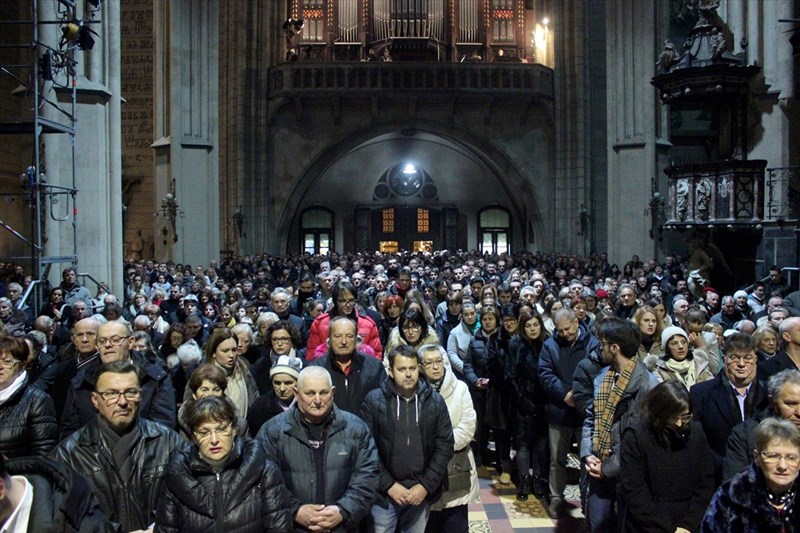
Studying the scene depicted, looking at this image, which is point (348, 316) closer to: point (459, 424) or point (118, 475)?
point (459, 424)

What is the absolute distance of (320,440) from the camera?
410cm

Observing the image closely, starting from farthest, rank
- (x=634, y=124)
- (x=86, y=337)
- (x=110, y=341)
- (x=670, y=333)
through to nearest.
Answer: (x=634, y=124)
(x=670, y=333)
(x=86, y=337)
(x=110, y=341)

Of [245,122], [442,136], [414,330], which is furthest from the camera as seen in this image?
[442,136]

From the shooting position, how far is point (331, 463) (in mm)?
4074

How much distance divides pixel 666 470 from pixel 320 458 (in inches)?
68.9

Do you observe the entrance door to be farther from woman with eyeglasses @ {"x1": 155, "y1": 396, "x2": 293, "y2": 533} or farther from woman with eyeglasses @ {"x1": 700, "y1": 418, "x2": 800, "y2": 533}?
woman with eyeglasses @ {"x1": 700, "y1": 418, "x2": 800, "y2": 533}

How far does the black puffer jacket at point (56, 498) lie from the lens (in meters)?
2.71

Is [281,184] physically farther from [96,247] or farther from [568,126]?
[96,247]

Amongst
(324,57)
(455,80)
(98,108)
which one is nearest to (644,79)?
(455,80)

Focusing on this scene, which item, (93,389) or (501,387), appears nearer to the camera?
(93,389)

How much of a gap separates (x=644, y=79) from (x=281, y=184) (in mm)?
12191

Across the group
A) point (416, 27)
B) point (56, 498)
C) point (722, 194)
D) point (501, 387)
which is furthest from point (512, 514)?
point (416, 27)

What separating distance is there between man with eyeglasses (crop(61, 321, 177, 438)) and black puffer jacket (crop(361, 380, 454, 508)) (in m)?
1.19

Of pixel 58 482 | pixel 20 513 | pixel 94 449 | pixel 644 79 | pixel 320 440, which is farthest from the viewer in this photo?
pixel 644 79
